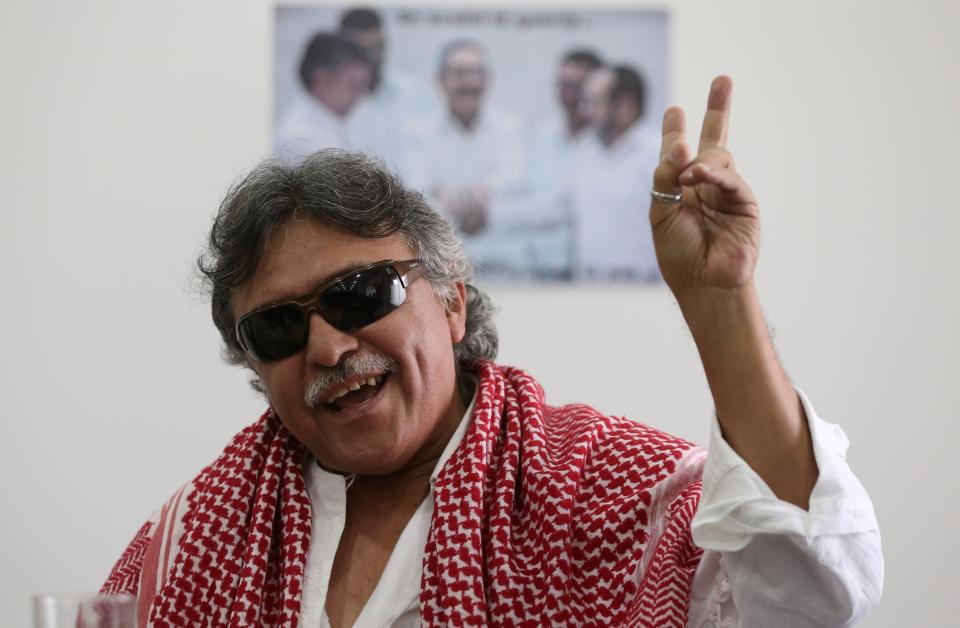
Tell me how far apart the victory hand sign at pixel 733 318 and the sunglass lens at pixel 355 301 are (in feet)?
2.08

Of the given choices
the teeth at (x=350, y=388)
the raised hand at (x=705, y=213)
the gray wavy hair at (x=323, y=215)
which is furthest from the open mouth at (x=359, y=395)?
the raised hand at (x=705, y=213)

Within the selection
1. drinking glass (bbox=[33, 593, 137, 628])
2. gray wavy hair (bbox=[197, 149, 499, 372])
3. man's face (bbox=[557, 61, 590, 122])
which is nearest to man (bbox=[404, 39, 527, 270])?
man's face (bbox=[557, 61, 590, 122])

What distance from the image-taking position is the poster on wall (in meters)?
3.27

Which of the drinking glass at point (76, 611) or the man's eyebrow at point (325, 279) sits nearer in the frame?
the drinking glass at point (76, 611)

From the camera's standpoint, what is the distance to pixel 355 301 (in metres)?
1.76

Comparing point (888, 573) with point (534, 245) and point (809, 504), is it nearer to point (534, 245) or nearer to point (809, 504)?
point (534, 245)

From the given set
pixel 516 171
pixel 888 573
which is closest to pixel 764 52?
pixel 516 171

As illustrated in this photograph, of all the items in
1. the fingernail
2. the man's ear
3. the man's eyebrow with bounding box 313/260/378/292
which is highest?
the fingernail

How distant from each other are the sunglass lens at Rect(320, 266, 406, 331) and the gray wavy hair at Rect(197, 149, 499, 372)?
0.11m

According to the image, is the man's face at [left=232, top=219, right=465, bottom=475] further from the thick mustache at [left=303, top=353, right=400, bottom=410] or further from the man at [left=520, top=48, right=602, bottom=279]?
the man at [left=520, top=48, right=602, bottom=279]

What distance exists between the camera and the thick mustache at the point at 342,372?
1.76 m

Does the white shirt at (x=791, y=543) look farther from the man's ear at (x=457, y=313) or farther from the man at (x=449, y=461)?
the man's ear at (x=457, y=313)

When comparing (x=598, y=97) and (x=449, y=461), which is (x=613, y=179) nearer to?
(x=598, y=97)

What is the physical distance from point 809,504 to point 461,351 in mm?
1026
